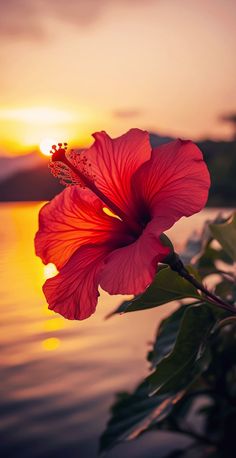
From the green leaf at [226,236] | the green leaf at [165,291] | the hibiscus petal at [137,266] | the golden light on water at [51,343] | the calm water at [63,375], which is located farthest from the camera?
the golden light on water at [51,343]

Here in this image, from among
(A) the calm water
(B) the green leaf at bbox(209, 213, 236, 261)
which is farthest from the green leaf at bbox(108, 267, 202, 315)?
(A) the calm water

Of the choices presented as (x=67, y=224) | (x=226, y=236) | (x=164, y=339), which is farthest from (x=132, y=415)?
(x=67, y=224)

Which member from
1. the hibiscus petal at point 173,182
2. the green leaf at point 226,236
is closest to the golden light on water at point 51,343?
the green leaf at point 226,236

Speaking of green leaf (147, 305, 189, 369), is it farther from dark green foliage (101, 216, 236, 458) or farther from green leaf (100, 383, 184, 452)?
green leaf (100, 383, 184, 452)

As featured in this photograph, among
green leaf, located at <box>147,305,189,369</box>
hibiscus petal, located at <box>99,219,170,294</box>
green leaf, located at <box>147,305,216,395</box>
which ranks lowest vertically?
green leaf, located at <box>147,305,189,369</box>

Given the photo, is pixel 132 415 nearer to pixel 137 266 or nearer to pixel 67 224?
pixel 67 224

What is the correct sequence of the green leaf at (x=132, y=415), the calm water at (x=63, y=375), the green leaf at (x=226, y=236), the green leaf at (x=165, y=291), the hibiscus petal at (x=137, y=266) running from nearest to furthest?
the hibiscus petal at (x=137, y=266), the green leaf at (x=165, y=291), the green leaf at (x=226, y=236), the green leaf at (x=132, y=415), the calm water at (x=63, y=375)

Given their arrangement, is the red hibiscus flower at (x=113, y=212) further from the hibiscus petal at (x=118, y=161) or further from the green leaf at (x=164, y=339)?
the green leaf at (x=164, y=339)
